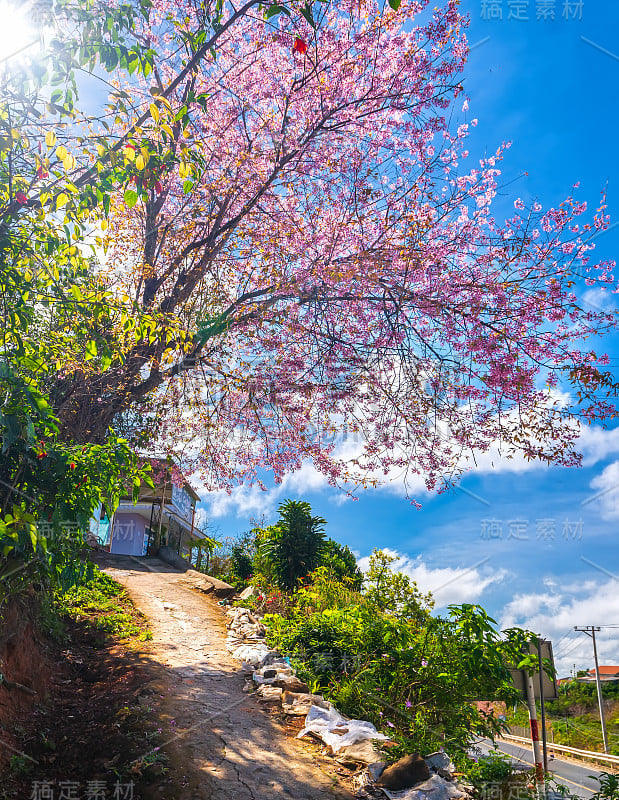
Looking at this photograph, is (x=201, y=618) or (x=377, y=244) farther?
(x=201, y=618)

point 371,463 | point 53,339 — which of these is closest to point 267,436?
point 371,463

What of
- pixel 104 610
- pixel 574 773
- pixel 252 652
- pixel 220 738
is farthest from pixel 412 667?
pixel 574 773

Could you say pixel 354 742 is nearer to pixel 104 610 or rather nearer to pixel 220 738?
pixel 220 738

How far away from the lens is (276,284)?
337 inches

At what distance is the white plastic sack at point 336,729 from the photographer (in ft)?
18.2

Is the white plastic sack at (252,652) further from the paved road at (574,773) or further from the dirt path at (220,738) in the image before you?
the paved road at (574,773)

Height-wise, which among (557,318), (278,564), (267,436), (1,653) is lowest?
(1,653)

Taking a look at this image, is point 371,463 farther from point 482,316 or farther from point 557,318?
point 557,318

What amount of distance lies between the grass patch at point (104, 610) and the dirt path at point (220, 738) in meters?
0.49

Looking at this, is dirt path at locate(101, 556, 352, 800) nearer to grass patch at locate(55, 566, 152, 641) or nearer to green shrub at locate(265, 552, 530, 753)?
grass patch at locate(55, 566, 152, 641)

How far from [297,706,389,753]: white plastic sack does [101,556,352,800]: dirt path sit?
0.26 meters

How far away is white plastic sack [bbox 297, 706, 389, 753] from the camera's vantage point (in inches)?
218

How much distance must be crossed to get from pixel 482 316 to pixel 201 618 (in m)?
8.63

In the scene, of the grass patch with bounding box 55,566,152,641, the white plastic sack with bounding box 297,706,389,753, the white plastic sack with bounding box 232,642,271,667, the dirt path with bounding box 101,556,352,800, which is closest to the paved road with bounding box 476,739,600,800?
the white plastic sack with bounding box 232,642,271,667
